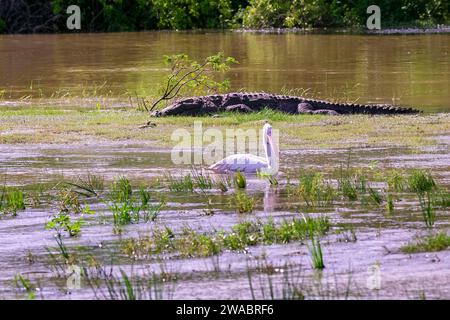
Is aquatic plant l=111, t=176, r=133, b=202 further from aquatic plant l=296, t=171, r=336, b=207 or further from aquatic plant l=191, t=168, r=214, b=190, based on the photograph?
aquatic plant l=296, t=171, r=336, b=207

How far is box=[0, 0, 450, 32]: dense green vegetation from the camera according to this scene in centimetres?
3825

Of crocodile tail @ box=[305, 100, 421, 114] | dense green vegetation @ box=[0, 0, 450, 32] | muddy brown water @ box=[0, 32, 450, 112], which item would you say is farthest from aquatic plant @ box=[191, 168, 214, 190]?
dense green vegetation @ box=[0, 0, 450, 32]

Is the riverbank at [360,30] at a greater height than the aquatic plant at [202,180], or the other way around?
the riverbank at [360,30]

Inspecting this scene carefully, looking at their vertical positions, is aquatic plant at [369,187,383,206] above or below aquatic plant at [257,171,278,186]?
above

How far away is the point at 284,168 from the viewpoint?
35.6 ft

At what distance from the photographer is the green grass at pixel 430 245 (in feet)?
23.3

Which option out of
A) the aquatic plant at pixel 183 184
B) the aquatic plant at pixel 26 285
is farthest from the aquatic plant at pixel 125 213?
the aquatic plant at pixel 26 285

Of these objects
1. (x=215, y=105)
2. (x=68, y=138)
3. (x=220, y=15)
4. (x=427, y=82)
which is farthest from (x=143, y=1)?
(x=68, y=138)

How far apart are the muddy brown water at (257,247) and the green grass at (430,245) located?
0.24 feet

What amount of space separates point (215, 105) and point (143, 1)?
24.7 metres

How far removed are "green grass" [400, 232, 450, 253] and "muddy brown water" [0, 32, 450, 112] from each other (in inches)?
354

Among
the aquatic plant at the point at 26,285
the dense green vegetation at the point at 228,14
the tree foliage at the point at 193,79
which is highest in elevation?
the dense green vegetation at the point at 228,14

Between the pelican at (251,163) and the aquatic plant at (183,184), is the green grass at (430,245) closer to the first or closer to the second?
the aquatic plant at (183,184)
